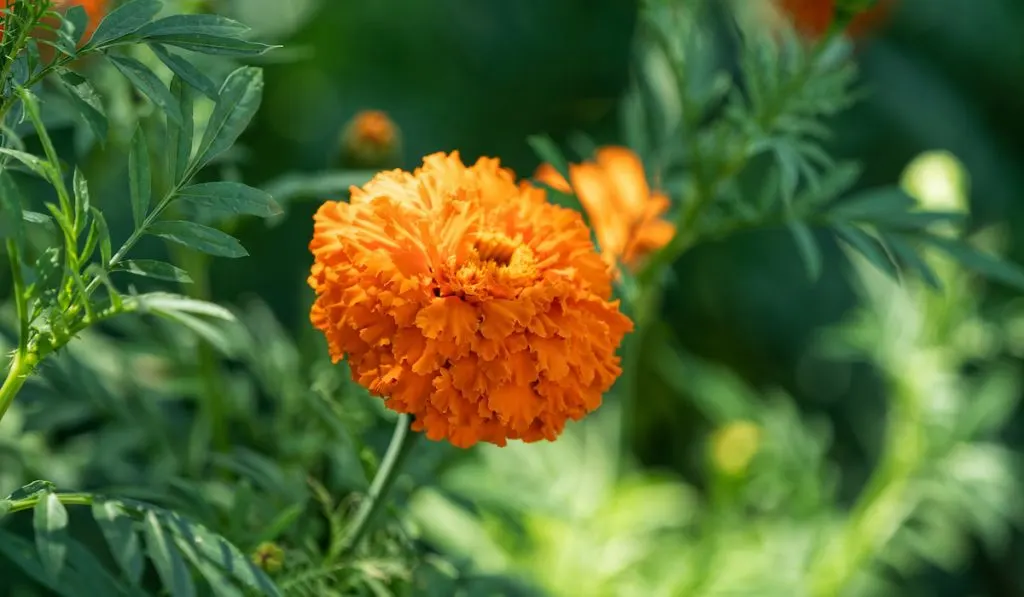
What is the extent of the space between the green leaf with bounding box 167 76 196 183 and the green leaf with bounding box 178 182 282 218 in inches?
0.6

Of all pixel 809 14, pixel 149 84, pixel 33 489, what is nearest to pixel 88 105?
pixel 149 84

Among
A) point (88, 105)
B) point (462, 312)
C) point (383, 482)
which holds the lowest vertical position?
point (383, 482)

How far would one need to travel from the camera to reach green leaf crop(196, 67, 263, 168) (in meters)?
0.50

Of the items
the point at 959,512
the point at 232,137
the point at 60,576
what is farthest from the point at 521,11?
the point at 60,576

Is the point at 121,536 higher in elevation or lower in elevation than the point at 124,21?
lower

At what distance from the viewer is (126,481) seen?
77 centimetres

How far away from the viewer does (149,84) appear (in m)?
0.48

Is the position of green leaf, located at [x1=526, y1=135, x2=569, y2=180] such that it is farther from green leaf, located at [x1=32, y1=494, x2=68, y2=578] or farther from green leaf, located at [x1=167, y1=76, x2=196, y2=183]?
green leaf, located at [x1=32, y1=494, x2=68, y2=578]

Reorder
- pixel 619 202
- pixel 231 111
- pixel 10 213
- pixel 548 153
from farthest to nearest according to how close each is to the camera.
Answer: pixel 619 202
pixel 548 153
pixel 231 111
pixel 10 213

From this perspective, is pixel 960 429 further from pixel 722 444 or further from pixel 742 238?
pixel 742 238

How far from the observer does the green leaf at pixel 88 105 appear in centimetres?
47

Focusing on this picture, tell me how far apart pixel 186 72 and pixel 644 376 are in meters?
1.05

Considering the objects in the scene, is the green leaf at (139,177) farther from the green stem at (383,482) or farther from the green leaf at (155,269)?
the green stem at (383,482)

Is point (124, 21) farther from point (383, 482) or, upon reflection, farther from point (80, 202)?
point (383, 482)
